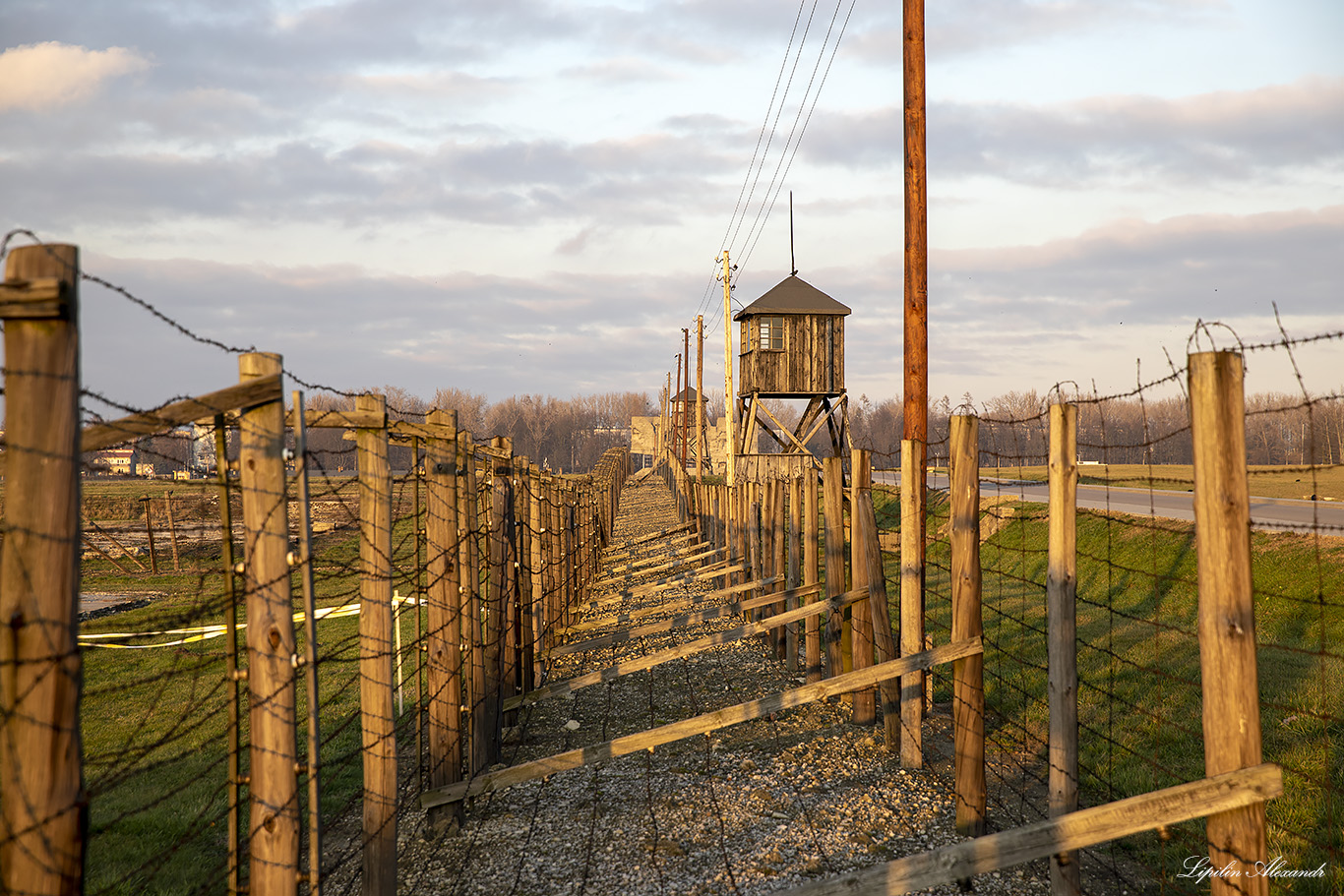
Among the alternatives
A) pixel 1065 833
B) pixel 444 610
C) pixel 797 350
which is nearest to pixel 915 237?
pixel 444 610

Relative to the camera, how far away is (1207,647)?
3578 mm

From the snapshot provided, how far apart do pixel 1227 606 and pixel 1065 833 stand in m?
1.12

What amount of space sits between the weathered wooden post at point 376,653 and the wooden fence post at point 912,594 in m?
3.89

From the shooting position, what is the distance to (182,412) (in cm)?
312

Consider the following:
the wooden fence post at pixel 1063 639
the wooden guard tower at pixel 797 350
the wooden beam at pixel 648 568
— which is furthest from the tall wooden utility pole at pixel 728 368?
the wooden fence post at pixel 1063 639

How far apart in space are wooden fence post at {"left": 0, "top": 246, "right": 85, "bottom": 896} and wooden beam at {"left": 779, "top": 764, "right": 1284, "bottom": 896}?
2772mm

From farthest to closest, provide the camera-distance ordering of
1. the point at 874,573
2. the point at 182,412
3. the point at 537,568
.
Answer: the point at 537,568 → the point at 874,573 → the point at 182,412

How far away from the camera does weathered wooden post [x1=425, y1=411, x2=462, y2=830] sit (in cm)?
582

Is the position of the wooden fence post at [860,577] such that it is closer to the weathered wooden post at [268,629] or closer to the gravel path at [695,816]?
the gravel path at [695,816]

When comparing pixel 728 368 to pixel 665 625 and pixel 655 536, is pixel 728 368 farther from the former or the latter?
pixel 665 625

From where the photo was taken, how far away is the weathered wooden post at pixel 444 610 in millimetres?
5816

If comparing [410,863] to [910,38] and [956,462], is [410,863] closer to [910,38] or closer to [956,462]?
[956,462]

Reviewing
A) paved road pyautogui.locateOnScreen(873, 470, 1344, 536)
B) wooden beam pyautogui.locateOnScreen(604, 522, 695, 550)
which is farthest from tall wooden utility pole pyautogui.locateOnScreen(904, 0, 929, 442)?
wooden beam pyautogui.locateOnScreen(604, 522, 695, 550)

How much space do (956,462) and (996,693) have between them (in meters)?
4.47
